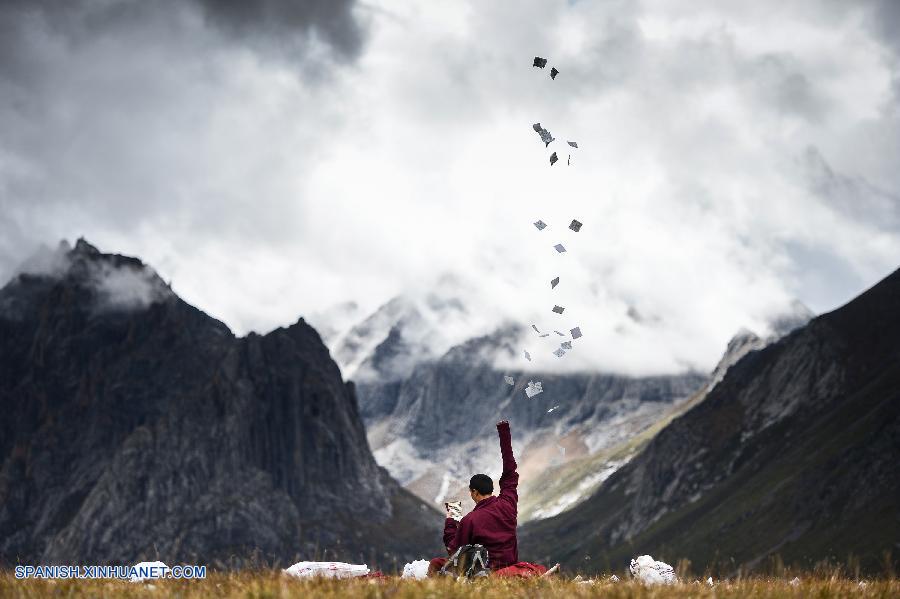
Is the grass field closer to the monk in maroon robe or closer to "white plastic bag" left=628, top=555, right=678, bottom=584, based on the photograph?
the monk in maroon robe

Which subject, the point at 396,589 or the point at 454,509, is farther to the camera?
the point at 454,509

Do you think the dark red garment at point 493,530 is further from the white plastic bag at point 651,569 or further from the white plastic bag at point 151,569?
the white plastic bag at point 151,569

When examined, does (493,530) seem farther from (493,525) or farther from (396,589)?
→ (396,589)

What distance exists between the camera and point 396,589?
1023 centimetres

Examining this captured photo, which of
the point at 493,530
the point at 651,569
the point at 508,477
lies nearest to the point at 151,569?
the point at 493,530

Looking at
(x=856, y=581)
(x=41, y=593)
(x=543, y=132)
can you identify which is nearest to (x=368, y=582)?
(x=41, y=593)

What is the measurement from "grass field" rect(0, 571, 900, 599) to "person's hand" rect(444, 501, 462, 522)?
16.2 feet

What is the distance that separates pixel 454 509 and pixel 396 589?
7177 millimetres

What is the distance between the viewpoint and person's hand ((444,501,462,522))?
669 inches

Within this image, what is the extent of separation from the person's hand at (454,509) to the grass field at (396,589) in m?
4.95

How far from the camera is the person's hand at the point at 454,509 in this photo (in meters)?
17.0

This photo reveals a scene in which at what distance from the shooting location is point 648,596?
10320 millimetres

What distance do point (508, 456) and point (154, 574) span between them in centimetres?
647

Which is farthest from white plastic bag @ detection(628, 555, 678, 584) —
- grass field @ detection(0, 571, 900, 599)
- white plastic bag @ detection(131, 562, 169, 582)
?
white plastic bag @ detection(131, 562, 169, 582)
